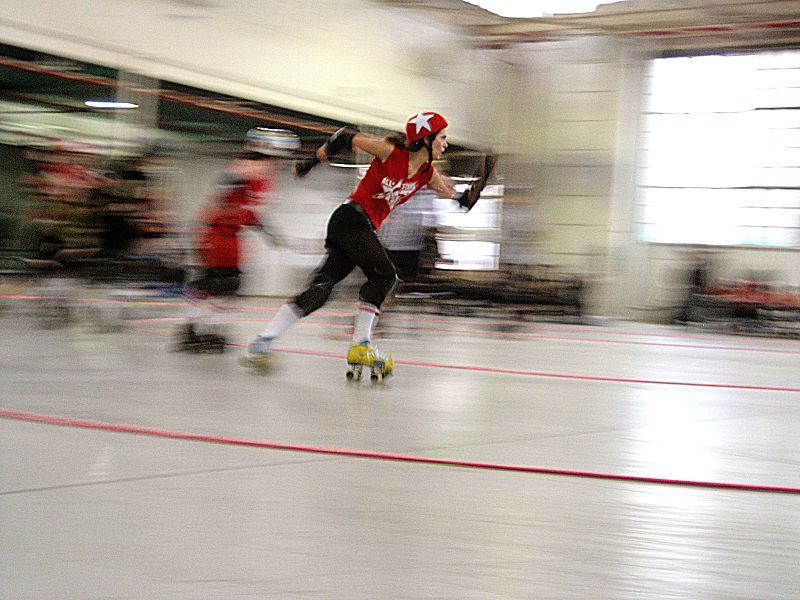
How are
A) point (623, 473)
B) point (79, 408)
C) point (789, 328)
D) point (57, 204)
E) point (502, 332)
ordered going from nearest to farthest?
point (623, 473) < point (79, 408) < point (57, 204) < point (502, 332) < point (789, 328)

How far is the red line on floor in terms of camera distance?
279 centimetres

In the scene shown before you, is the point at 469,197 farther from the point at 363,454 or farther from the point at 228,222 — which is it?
the point at 363,454

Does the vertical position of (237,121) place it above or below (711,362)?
above

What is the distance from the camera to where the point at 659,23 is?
56.0 feet

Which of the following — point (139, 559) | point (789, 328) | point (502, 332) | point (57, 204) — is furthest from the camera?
point (789, 328)

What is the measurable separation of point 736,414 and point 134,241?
5.15 meters

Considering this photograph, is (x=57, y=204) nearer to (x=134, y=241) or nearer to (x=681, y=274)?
(x=134, y=241)

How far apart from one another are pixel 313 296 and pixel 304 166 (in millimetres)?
618

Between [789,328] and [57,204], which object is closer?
[57,204]

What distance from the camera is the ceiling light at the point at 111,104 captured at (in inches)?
511

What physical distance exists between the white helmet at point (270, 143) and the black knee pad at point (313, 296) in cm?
120

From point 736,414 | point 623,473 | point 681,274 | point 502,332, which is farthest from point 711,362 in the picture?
point 681,274

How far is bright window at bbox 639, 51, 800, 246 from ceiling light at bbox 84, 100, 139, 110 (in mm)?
9368

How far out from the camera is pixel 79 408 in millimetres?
3658
